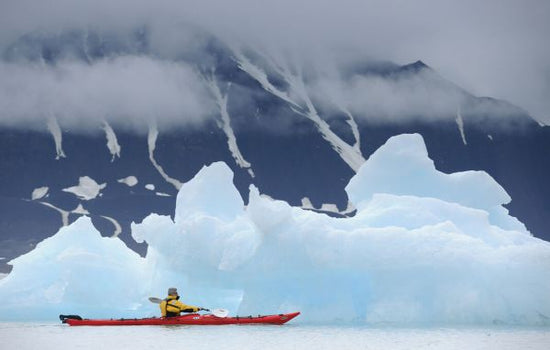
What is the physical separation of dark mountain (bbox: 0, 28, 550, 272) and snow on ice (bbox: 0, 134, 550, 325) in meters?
41.9

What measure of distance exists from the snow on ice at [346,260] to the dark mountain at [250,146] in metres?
41.9

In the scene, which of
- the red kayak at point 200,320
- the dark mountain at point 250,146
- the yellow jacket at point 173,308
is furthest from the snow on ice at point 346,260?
the dark mountain at point 250,146

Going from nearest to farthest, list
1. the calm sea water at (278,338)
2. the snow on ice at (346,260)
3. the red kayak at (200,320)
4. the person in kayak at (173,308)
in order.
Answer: the calm sea water at (278,338)
the snow on ice at (346,260)
the red kayak at (200,320)
the person in kayak at (173,308)

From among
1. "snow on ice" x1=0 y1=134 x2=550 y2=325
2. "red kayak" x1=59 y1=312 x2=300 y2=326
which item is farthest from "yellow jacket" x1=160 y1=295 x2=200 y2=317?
"snow on ice" x1=0 y1=134 x2=550 y2=325

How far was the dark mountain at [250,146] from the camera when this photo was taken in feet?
251

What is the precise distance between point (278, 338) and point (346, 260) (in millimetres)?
3837

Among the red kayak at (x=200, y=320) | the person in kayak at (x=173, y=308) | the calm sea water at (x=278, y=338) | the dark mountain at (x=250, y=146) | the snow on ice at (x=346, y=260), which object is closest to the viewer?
the calm sea water at (x=278, y=338)

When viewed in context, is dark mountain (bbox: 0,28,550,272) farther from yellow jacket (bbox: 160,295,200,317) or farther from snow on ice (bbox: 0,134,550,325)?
yellow jacket (bbox: 160,295,200,317)

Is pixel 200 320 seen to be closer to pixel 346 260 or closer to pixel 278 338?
pixel 346 260

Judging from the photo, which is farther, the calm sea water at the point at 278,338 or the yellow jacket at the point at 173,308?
the yellow jacket at the point at 173,308

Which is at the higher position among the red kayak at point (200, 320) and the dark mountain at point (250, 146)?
the dark mountain at point (250, 146)

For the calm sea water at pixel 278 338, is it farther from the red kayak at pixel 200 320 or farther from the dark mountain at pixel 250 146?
the dark mountain at pixel 250 146

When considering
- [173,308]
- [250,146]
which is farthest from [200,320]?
[250,146]

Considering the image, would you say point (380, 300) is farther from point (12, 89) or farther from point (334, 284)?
point (12, 89)
